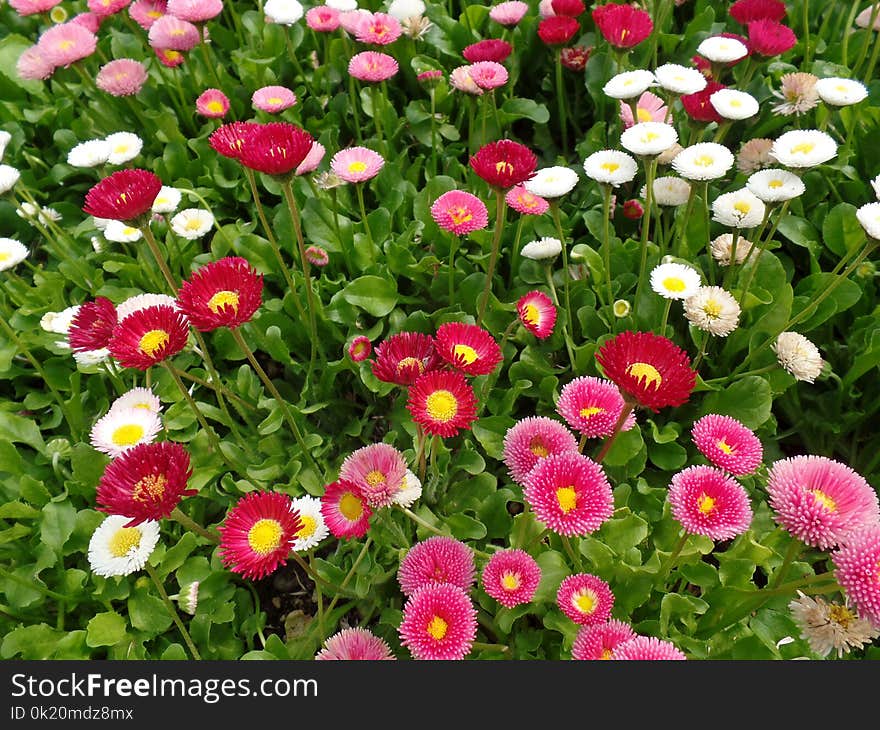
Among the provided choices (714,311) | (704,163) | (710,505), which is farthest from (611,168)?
(710,505)

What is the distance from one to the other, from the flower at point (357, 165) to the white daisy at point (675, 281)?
84cm

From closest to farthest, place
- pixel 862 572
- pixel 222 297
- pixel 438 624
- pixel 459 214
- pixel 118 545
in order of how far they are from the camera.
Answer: pixel 862 572 → pixel 438 624 → pixel 222 297 → pixel 118 545 → pixel 459 214

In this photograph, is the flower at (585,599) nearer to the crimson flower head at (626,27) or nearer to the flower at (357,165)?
the flower at (357,165)

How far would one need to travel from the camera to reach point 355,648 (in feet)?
4.32

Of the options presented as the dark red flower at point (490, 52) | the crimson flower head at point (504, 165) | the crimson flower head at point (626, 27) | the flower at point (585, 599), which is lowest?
the flower at point (585, 599)

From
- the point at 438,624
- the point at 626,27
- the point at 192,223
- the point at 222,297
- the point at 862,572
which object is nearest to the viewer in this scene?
the point at 862,572

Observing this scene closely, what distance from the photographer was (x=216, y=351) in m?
2.13

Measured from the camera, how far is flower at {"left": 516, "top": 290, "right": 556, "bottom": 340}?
1.73 metres

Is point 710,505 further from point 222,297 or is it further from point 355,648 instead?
point 222,297

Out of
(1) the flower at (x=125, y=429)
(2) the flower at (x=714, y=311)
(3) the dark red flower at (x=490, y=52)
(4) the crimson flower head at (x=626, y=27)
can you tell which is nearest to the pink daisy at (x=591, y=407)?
(2) the flower at (x=714, y=311)

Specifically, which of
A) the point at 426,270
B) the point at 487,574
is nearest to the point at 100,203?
the point at 426,270

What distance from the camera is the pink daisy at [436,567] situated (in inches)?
53.0

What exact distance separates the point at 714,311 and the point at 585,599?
0.79m

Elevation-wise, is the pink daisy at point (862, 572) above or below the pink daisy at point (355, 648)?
above
